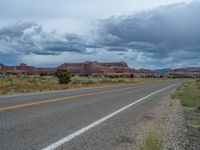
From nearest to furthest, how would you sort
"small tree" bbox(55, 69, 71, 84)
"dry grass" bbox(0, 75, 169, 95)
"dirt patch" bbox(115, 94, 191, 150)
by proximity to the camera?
1. "dirt patch" bbox(115, 94, 191, 150)
2. "dry grass" bbox(0, 75, 169, 95)
3. "small tree" bbox(55, 69, 71, 84)

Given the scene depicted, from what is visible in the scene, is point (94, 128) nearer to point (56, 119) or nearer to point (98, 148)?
point (56, 119)

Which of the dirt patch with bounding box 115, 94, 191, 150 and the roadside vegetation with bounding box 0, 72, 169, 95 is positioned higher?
the dirt patch with bounding box 115, 94, 191, 150

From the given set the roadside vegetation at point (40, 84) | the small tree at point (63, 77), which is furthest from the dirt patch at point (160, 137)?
the small tree at point (63, 77)

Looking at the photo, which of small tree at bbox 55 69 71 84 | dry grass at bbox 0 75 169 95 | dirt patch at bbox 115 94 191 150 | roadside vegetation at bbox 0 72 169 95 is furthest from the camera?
small tree at bbox 55 69 71 84

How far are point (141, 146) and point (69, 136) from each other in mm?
1780

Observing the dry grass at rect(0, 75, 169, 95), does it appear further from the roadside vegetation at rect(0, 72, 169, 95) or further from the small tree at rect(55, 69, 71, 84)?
the small tree at rect(55, 69, 71, 84)

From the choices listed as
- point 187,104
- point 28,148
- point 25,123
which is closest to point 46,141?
point 28,148

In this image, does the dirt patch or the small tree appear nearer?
the dirt patch

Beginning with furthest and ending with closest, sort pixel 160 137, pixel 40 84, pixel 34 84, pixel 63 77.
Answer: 1. pixel 63 77
2. pixel 40 84
3. pixel 34 84
4. pixel 160 137

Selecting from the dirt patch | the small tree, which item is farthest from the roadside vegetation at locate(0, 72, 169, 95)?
the dirt patch

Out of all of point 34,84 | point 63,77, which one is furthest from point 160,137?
point 63,77

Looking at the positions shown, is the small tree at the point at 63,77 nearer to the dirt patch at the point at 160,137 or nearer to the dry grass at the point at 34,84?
the dry grass at the point at 34,84

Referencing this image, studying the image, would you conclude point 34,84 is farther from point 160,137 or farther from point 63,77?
point 160,137

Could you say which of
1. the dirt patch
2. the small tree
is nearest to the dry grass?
the small tree
